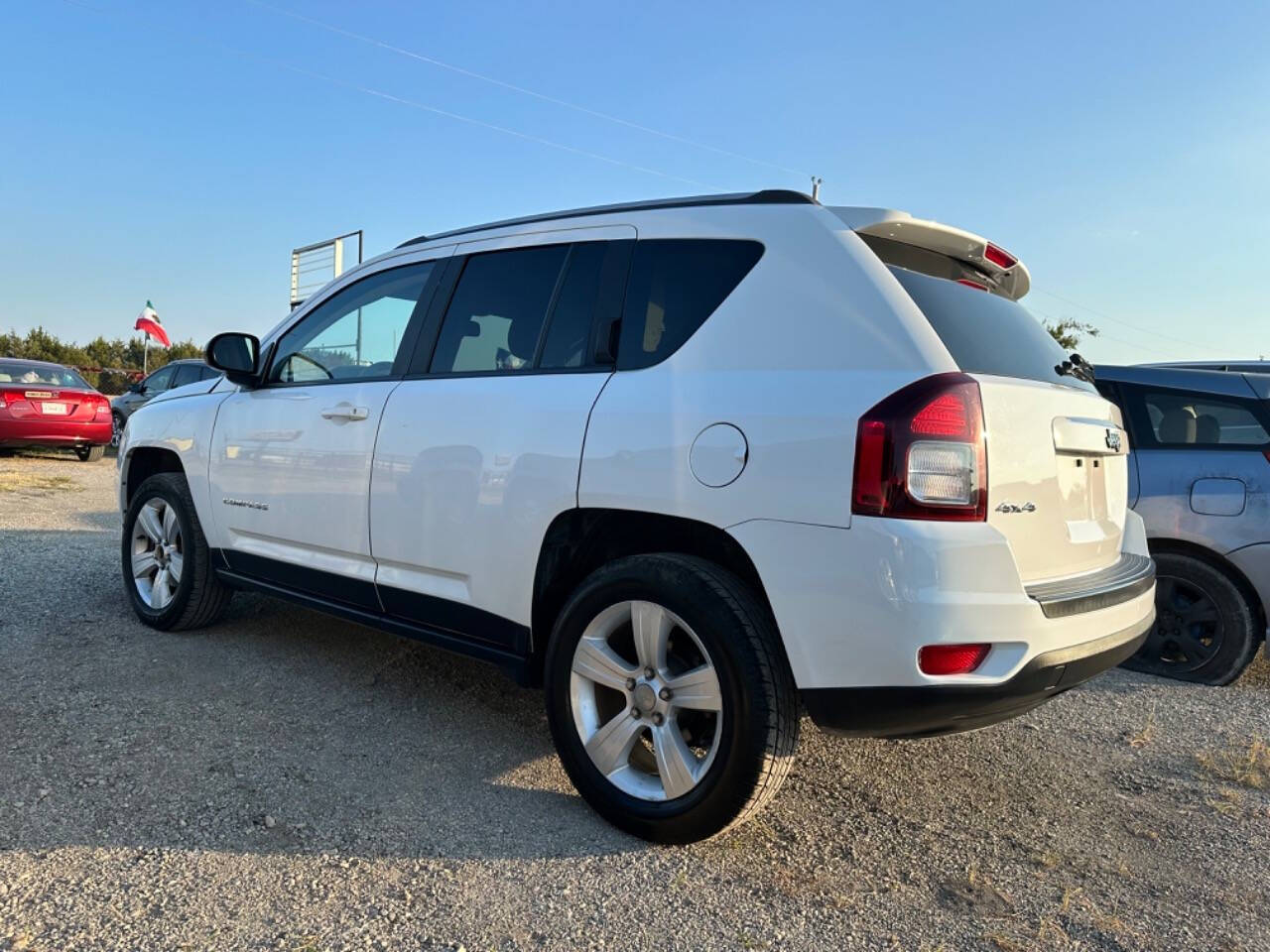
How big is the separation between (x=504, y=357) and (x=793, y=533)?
1.38 meters

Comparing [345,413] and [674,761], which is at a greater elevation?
[345,413]

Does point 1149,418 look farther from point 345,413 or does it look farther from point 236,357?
point 236,357

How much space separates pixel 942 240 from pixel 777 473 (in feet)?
3.41

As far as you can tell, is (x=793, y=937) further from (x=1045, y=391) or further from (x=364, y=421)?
(x=364, y=421)

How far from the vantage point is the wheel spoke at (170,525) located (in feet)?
A: 14.7

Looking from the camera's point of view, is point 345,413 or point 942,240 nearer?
point 942,240

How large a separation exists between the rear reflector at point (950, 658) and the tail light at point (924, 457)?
1.04 ft

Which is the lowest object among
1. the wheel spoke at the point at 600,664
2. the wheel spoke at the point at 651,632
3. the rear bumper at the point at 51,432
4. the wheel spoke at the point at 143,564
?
the wheel spoke at the point at 143,564

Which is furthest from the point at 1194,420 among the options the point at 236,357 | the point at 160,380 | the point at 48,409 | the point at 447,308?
the point at 160,380

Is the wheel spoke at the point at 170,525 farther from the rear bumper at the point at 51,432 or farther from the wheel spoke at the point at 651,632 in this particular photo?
the rear bumper at the point at 51,432

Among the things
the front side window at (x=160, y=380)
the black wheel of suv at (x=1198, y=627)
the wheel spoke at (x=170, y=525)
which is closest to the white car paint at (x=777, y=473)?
the wheel spoke at (x=170, y=525)

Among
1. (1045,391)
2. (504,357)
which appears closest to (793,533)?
(1045,391)

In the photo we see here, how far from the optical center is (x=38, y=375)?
41.3 feet

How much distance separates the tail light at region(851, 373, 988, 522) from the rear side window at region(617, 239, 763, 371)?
0.70m
